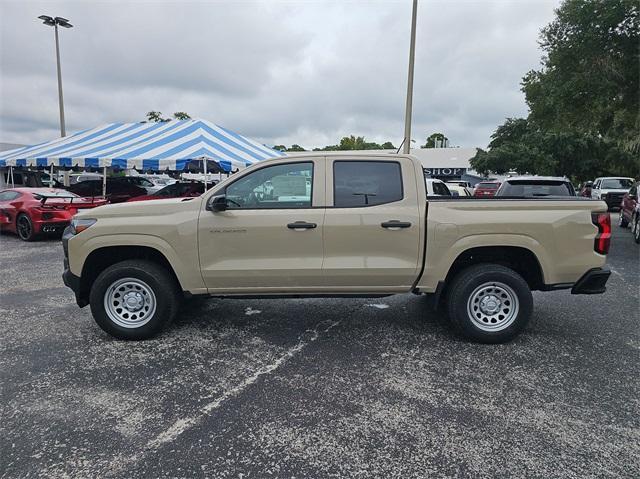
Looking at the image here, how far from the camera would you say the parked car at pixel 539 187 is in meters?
8.26

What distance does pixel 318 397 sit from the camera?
3.21 m

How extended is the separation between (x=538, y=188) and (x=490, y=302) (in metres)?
5.34

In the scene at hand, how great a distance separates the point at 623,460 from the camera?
2518mm

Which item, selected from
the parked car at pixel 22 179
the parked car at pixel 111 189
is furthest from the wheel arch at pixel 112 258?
the parked car at pixel 22 179

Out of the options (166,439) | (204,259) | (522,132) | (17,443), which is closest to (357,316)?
(204,259)

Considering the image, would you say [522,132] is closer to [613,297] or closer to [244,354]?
[613,297]

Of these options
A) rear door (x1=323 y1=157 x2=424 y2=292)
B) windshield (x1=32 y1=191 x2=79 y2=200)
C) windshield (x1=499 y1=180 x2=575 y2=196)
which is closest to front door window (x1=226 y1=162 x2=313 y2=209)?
rear door (x1=323 y1=157 x2=424 y2=292)

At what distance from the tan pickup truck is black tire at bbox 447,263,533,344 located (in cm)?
1

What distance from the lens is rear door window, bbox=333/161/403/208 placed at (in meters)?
4.07

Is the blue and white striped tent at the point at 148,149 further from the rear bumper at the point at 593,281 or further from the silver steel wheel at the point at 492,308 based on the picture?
the rear bumper at the point at 593,281

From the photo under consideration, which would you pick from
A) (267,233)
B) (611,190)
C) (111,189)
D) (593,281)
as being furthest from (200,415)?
(611,190)

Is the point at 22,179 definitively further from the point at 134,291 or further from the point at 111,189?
the point at 134,291

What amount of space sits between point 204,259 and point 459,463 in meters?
2.74

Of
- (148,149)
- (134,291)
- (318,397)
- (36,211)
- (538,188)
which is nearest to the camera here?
(318,397)
